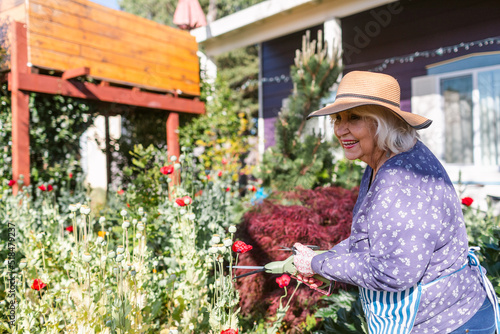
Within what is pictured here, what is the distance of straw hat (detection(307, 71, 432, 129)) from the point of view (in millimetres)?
1363

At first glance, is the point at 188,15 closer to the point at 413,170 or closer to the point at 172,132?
the point at 172,132

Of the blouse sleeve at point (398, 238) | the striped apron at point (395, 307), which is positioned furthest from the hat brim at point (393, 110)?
the striped apron at point (395, 307)

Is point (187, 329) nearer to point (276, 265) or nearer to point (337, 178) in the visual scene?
point (276, 265)

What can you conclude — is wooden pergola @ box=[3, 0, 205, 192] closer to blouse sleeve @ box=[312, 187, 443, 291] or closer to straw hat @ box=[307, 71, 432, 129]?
straw hat @ box=[307, 71, 432, 129]

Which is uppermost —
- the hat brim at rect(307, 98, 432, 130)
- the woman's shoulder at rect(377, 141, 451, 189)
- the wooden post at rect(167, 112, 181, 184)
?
the wooden post at rect(167, 112, 181, 184)

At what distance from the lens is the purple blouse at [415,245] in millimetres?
1190

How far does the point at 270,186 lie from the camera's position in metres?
4.44

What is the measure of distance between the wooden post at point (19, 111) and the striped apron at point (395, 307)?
12.4 feet

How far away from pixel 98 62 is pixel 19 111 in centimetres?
109

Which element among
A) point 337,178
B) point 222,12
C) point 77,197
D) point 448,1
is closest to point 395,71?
point 448,1

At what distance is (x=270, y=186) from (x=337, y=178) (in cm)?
76

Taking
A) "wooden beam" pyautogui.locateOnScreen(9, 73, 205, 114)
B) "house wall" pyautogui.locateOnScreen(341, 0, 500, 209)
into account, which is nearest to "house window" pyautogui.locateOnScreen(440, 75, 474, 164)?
"house wall" pyautogui.locateOnScreen(341, 0, 500, 209)

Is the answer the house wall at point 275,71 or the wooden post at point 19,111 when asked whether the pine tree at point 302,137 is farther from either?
the house wall at point 275,71

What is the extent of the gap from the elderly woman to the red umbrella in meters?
5.98
